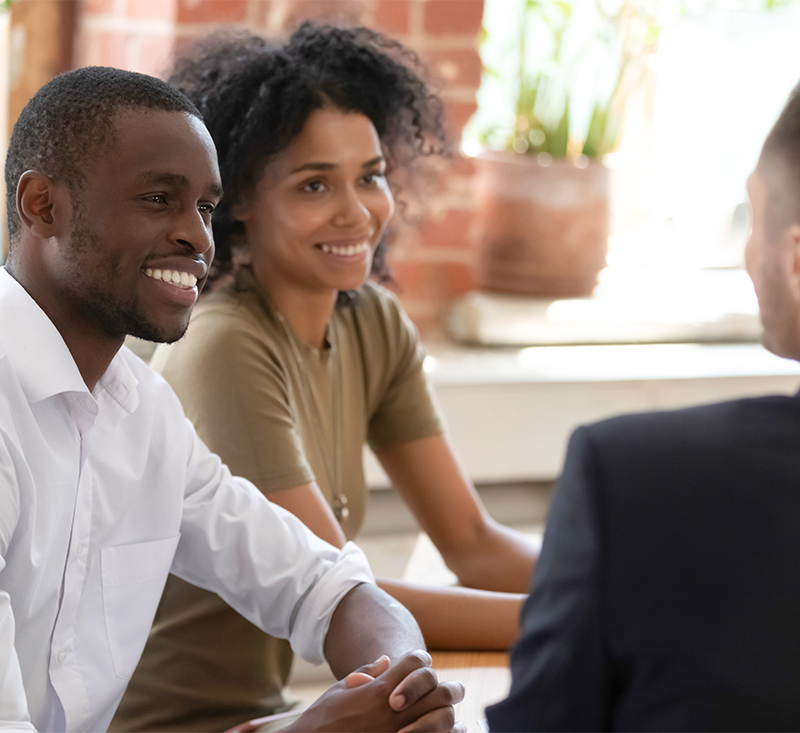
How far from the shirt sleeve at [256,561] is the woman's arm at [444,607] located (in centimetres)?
11

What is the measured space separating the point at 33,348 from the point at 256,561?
1.23 feet

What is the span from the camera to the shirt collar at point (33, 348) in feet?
3.17

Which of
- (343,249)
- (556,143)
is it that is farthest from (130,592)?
(556,143)

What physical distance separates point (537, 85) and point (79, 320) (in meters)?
1.66

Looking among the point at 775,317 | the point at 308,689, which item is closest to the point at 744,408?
the point at 775,317

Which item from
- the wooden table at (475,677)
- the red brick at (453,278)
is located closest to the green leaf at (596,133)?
the red brick at (453,278)

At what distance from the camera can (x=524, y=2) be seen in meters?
2.44

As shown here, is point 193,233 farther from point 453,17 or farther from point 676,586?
point 453,17

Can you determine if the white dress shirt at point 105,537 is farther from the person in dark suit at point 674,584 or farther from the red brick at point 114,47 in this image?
the red brick at point 114,47

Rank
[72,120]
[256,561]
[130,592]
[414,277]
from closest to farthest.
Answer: [72,120] → [130,592] → [256,561] → [414,277]

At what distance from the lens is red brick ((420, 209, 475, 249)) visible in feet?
8.05

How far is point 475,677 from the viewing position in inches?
48.8

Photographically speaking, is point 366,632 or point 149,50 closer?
point 366,632

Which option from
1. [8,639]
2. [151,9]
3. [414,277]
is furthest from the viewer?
[414,277]
